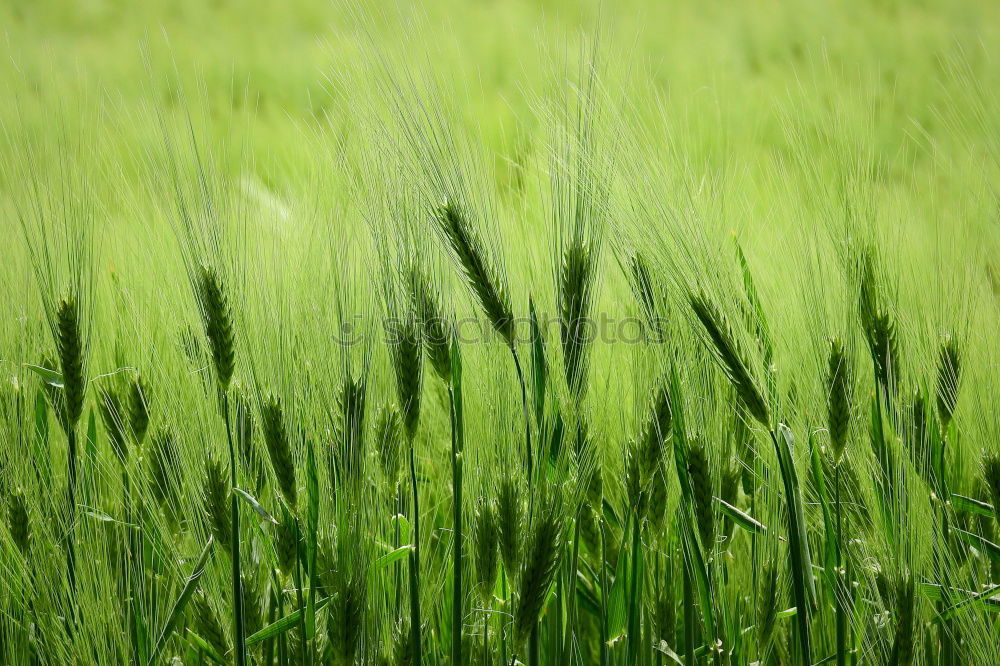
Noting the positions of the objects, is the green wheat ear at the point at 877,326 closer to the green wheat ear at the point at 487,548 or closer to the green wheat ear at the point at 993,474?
the green wheat ear at the point at 993,474

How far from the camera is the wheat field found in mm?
402

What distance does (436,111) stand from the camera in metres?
0.42

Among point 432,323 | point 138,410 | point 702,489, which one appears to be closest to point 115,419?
point 138,410

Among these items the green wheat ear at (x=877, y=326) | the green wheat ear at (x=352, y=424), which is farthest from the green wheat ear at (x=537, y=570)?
the green wheat ear at (x=877, y=326)

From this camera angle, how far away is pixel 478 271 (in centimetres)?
40

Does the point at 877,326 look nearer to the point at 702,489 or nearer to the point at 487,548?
the point at 702,489

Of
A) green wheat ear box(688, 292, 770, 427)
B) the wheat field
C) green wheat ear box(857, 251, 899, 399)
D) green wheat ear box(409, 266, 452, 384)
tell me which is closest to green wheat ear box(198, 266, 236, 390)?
the wheat field

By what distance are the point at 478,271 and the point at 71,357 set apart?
0.25 meters

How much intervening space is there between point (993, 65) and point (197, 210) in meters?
0.55

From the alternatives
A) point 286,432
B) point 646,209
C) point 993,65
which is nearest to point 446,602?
point 286,432

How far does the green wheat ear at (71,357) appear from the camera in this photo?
0.43m

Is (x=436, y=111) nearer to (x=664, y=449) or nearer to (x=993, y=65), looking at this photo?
(x=664, y=449)

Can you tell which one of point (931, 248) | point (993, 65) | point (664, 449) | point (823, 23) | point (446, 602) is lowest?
point (446, 602)

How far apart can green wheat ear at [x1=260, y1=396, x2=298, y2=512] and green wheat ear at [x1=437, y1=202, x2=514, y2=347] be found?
0.43ft
